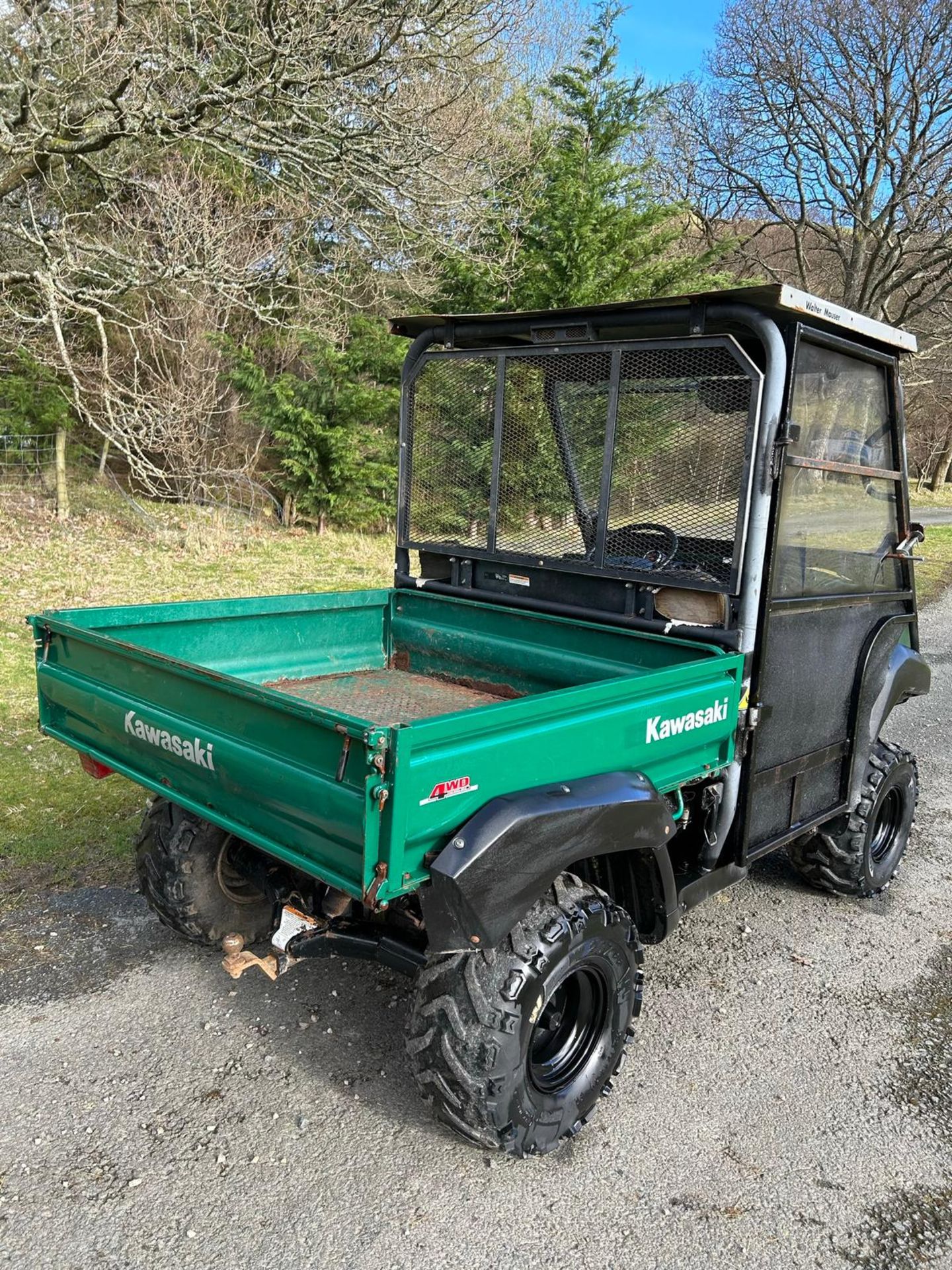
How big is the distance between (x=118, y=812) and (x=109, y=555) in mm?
7424

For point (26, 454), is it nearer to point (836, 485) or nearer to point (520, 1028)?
point (836, 485)

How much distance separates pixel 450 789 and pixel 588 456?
1813 mm

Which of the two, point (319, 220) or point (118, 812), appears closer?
point (118, 812)

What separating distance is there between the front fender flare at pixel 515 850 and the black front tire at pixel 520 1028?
168mm

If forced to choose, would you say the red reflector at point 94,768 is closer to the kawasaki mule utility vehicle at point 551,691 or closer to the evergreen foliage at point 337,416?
the kawasaki mule utility vehicle at point 551,691

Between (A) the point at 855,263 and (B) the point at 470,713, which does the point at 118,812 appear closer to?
(B) the point at 470,713

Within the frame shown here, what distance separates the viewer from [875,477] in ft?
11.9

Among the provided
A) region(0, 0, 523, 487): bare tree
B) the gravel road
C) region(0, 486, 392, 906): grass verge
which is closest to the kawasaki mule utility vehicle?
the gravel road

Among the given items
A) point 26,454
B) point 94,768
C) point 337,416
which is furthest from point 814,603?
point 26,454

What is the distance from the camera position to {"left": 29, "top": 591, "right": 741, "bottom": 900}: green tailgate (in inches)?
83.0

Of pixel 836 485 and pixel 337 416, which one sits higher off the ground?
pixel 337 416

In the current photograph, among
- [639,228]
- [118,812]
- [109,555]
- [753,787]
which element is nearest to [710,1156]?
[753,787]

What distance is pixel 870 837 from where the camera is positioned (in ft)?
13.1

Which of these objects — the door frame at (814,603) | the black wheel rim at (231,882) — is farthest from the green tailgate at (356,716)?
the black wheel rim at (231,882)
